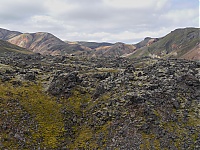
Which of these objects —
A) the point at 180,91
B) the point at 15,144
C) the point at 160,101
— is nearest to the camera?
the point at 15,144

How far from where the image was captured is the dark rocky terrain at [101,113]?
171 feet

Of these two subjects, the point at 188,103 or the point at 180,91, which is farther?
the point at 180,91

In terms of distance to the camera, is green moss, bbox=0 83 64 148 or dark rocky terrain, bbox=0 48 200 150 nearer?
dark rocky terrain, bbox=0 48 200 150

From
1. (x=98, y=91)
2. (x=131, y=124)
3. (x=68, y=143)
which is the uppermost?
(x=98, y=91)

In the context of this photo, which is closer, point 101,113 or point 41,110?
point 41,110

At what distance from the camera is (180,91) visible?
2815 inches

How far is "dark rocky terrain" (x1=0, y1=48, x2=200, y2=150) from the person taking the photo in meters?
52.2

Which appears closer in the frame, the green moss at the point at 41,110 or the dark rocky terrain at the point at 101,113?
the dark rocky terrain at the point at 101,113

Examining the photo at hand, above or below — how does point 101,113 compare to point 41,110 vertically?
below

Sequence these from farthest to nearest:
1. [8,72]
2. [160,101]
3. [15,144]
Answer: [8,72]
[160,101]
[15,144]

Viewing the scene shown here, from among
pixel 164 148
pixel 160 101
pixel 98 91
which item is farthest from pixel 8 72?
pixel 164 148

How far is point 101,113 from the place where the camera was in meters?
61.8

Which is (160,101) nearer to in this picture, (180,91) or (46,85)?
(180,91)

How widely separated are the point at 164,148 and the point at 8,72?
201 feet
